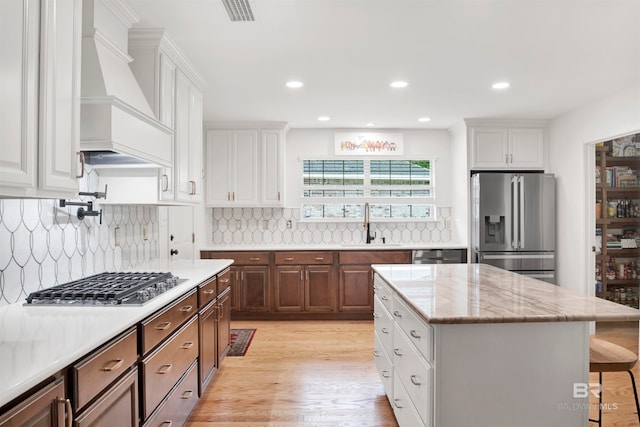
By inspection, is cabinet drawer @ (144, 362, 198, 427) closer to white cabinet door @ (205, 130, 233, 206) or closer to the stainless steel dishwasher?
white cabinet door @ (205, 130, 233, 206)

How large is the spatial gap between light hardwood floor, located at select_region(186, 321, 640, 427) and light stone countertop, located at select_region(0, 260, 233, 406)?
1082 mm

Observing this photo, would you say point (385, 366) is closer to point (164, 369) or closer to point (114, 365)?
point (164, 369)

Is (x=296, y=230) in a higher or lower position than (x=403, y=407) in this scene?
higher

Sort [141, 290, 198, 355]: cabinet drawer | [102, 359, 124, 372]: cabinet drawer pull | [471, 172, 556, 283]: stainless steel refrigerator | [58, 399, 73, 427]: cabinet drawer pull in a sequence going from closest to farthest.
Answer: [58, 399, 73, 427]: cabinet drawer pull
[102, 359, 124, 372]: cabinet drawer pull
[141, 290, 198, 355]: cabinet drawer
[471, 172, 556, 283]: stainless steel refrigerator

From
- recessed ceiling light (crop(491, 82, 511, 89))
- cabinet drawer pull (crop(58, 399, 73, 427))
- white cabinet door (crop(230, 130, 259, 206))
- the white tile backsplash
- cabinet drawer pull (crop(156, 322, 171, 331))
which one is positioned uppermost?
recessed ceiling light (crop(491, 82, 511, 89))

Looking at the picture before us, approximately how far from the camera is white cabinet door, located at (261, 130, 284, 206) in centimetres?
507

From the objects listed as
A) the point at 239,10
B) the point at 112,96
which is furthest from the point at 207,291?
the point at 239,10

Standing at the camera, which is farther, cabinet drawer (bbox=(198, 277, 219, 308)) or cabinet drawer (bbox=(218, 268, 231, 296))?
cabinet drawer (bbox=(218, 268, 231, 296))

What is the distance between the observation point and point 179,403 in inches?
87.1

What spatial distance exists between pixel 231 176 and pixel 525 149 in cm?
367

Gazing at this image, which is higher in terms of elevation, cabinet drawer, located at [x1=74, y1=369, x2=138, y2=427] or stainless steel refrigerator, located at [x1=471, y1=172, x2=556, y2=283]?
stainless steel refrigerator, located at [x1=471, y1=172, x2=556, y2=283]

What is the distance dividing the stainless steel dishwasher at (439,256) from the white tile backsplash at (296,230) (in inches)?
23.3

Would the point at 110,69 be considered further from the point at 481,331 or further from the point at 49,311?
the point at 481,331

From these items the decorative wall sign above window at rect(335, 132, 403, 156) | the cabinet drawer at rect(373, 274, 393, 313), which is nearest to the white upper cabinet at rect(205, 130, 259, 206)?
the decorative wall sign above window at rect(335, 132, 403, 156)
